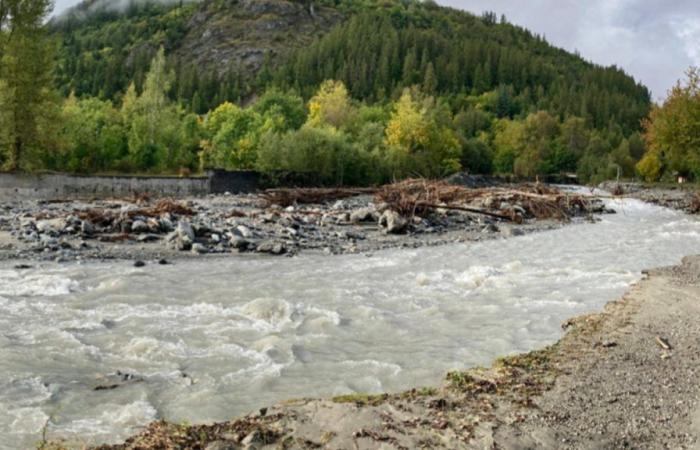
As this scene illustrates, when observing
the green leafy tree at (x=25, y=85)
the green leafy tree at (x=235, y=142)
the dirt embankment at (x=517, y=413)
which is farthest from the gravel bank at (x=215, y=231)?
the green leafy tree at (x=235, y=142)

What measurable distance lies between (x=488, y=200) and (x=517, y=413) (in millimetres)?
33379

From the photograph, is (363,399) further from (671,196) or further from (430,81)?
(430,81)

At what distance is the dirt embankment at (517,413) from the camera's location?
19.6ft

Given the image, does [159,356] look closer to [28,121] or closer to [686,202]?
[28,121]

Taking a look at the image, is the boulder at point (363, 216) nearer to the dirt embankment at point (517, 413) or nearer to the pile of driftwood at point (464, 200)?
the pile of driftwood at point (464, 200)

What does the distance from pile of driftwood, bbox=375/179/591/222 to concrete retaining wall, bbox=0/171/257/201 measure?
755 inches

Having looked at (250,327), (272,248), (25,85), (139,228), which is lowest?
(250,327)

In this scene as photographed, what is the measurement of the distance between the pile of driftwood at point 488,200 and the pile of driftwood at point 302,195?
7.39 m

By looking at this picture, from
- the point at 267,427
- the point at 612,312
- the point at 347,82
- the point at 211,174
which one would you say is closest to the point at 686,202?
the point at 211,174

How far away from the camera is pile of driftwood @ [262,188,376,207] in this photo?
42.1m

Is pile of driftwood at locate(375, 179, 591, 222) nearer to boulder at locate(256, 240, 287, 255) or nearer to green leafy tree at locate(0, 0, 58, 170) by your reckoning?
boulder at locate(256, 240, 287, 255)

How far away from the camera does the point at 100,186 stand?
4494cm

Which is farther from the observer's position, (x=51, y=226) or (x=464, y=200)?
(x=464, y=200)

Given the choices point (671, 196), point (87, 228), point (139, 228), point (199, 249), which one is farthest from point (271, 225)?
point (671, 196)
